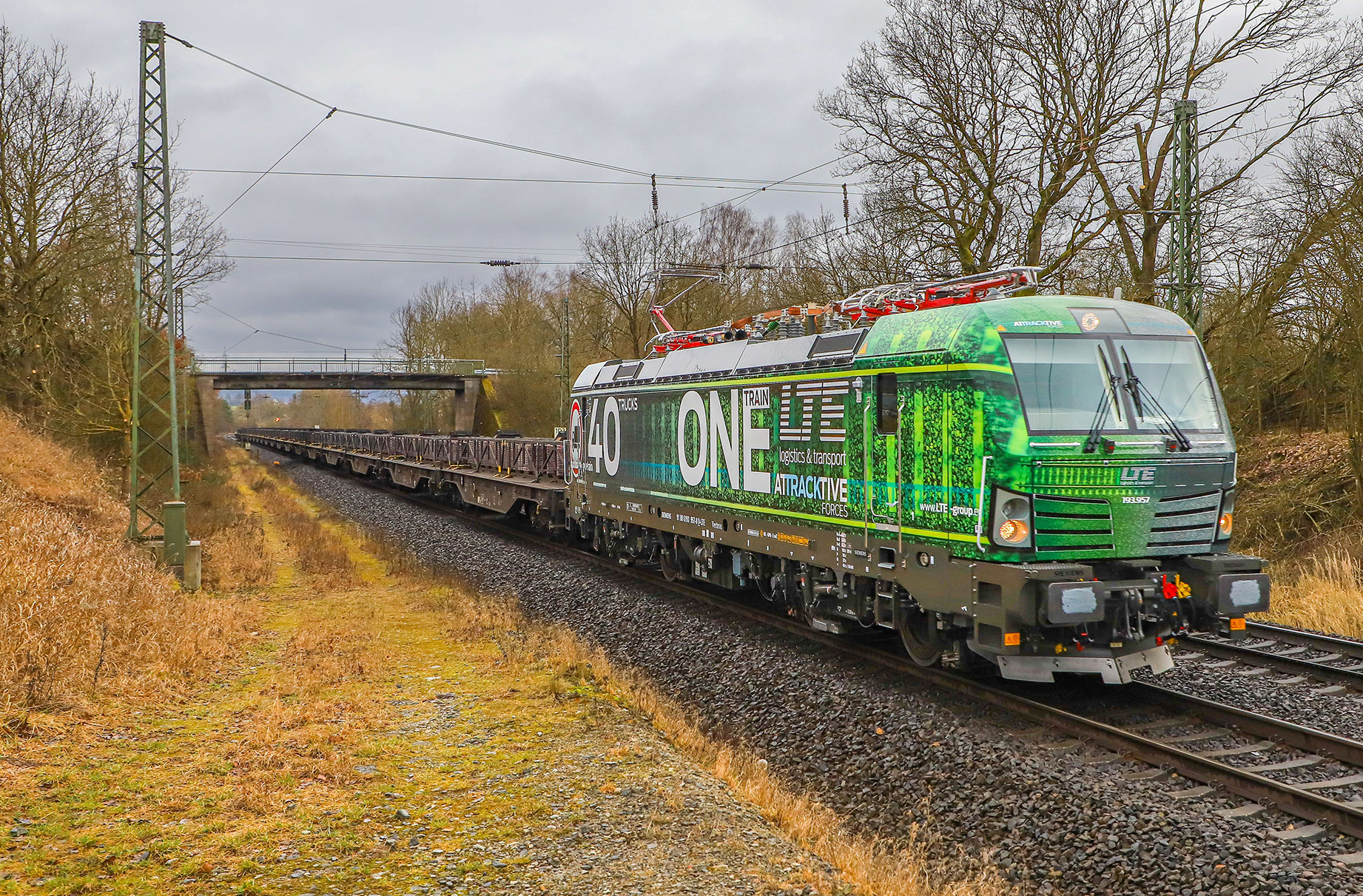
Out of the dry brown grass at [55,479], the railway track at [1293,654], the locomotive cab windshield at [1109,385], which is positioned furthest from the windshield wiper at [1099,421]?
the dry brown grass at [55,479]

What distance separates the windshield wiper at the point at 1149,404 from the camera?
7574 millimetres

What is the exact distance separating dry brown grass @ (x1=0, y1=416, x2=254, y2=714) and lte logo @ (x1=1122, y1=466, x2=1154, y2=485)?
27.5 ft

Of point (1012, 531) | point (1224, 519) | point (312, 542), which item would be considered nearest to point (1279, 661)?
point (1224, 519)

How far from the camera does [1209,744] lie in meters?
7.00

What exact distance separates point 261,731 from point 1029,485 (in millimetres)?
6215

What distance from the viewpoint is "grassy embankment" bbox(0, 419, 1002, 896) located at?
5.30m

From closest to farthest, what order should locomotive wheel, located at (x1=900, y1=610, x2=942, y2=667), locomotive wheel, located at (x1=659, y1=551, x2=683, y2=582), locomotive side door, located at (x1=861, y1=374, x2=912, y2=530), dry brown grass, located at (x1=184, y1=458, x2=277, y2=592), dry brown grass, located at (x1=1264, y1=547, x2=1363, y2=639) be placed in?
locomotive side door, located at (x1=861, y1=374, x2=912, y2=530) < locomotive wheel, located at (x1=900, y1=610, x2=942, y2=667) < dry brown grass, located at (x1=1264, y1=547, x2=1363, y2=639) < locomotive wheel, located at (x1=659, y1=551, x2=683, y2=582) < dry brown grass, located at (x1=184, y1=458, x2=277, y2=592)

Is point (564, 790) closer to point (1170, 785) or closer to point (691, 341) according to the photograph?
point (1170, 785)

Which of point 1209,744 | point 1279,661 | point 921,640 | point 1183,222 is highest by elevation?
point 1183,222

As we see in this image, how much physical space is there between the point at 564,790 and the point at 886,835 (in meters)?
2.16

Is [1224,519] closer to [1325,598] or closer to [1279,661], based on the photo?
[1279,661]

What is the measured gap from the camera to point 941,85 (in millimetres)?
21266

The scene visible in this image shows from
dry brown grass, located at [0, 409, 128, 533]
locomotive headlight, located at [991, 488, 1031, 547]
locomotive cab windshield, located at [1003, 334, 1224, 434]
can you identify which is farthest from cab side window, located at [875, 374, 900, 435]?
dry brown grass, located at [0, 409, 128, 533]

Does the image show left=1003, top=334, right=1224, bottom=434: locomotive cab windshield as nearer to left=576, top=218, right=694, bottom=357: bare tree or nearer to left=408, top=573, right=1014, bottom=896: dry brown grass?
left=408, top=573, right=1014, bottom=896: dry brown grass
